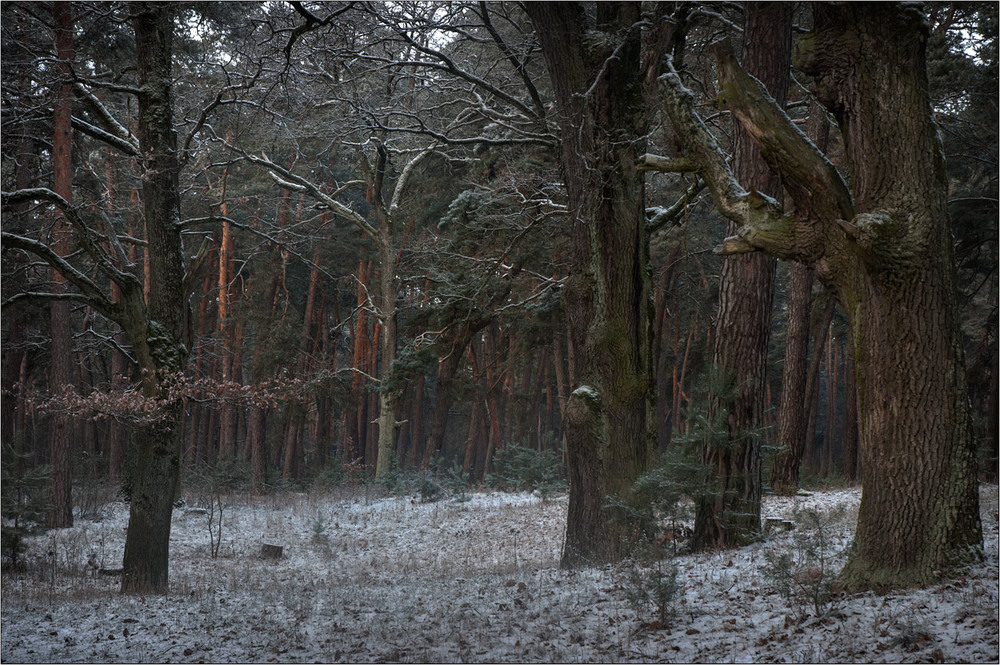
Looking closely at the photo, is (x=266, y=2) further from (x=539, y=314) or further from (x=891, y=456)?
(x=539, y=314)

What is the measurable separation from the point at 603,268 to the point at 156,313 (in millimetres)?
5983

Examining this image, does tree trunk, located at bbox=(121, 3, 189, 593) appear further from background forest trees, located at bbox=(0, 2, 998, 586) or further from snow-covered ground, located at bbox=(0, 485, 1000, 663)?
snow-covered ground, located at bbox=(0, 485, 1000, 663)

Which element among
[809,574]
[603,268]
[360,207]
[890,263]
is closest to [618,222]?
[603,268]

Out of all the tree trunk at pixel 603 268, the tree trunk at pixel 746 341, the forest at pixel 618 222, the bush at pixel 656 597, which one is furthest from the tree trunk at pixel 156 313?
the tree trunk at pixel 746 341

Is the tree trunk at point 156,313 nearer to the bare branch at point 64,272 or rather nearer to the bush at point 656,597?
the bare branch at point 64,272

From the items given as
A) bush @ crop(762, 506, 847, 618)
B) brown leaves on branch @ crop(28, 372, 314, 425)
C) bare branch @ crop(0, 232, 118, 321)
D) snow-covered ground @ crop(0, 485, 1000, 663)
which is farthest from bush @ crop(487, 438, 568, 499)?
bare branch @ crop(0, 232, 118, 321)

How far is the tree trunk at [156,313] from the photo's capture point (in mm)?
9266

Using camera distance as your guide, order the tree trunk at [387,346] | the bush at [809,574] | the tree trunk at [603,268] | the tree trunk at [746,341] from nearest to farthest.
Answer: the bush at [809,574]
the tree trunk at [746,341]
the tree trunk at [603,268]
the tree trunk at [387,346]

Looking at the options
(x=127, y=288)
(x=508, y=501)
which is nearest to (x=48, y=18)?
(x=127, y=288)

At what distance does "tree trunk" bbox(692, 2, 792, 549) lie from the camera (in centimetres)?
866

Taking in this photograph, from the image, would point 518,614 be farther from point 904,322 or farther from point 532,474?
point 532,474

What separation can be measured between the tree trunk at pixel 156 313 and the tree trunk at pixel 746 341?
6911 mm

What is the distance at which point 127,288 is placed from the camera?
9.40 m

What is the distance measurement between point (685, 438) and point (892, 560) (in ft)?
10.1
